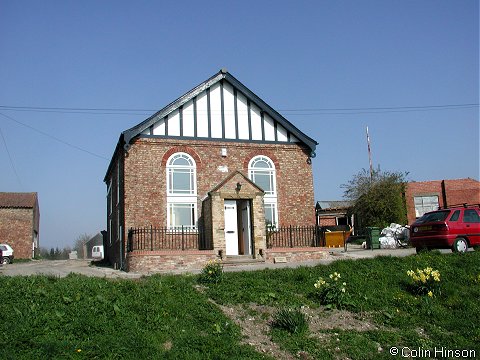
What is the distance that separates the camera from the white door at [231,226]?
21.3m

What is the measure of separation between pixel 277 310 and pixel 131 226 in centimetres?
1072

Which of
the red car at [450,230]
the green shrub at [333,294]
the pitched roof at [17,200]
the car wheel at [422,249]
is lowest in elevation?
the green shrub at [333,294]

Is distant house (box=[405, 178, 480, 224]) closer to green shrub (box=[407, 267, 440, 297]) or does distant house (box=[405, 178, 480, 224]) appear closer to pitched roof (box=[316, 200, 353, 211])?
pitched roof (box=[316, 200, 353, 211])

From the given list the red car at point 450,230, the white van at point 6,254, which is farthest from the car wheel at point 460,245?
the white van at point 6,254

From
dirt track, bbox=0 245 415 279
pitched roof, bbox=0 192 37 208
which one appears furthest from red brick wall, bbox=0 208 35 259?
dirt track, bbox=0 245 415 279

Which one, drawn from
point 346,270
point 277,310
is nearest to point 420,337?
point 277,310

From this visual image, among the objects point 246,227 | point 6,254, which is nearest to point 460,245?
point 246,227

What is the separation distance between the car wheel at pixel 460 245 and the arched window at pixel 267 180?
7.72 meters

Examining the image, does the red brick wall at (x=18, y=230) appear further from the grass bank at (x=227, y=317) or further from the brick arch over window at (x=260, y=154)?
the grass bank at (x=227, y=317)

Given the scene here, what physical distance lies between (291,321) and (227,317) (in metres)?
1.43

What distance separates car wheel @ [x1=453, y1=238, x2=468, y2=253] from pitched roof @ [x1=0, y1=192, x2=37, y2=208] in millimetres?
37524

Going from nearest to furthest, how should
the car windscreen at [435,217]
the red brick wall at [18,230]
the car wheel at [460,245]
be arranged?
the car wheel at [460,245]
the car windscreen at [435,217]
the red brick wall at [18,230]

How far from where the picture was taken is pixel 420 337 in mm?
10234

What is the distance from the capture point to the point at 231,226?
21.5 metres
